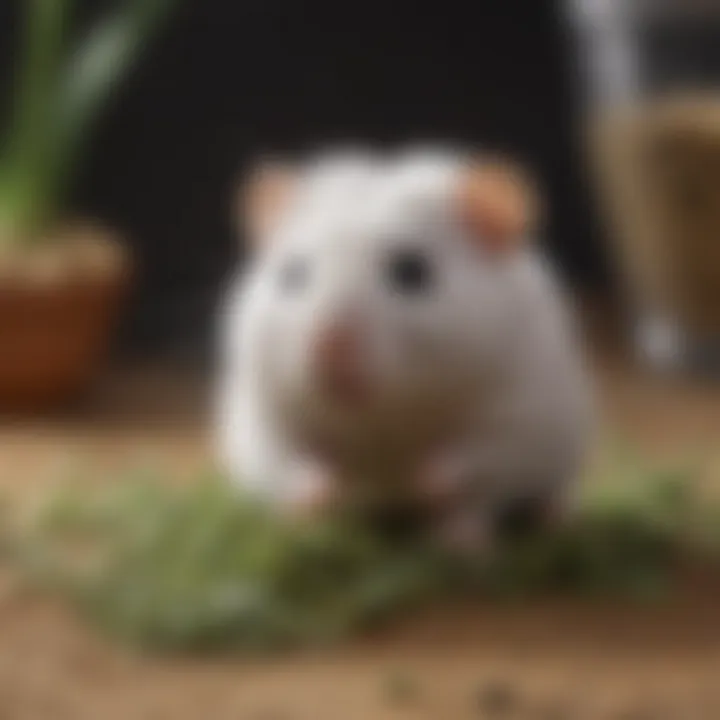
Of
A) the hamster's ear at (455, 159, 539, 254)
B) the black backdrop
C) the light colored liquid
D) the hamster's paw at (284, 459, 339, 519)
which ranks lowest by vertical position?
the hamster's paw at (284, 459, 339, 519)

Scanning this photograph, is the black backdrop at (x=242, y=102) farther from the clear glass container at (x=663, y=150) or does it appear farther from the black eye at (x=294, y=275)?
the black eye at (x=294, y=275)

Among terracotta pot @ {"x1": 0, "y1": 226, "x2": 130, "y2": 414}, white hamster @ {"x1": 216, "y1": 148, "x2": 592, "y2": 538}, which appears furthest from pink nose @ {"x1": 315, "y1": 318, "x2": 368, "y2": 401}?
terracotta pot @ {"x1": 0, "y1": 226, "x2": 130, "y2": 414}

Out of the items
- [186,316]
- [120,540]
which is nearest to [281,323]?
[120,540]

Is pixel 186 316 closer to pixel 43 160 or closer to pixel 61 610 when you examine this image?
pixel 43 160

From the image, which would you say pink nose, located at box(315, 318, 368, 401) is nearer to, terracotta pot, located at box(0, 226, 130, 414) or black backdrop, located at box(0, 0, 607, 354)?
terracotta pot, located at box(0, 226, 130, 414)

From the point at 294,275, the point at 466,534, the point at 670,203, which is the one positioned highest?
the point at 670,203

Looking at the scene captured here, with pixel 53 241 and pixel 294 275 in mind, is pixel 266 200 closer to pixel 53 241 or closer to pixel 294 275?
pixel 294 275

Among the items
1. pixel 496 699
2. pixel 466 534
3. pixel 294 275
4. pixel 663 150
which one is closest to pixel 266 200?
pixel 294 275
